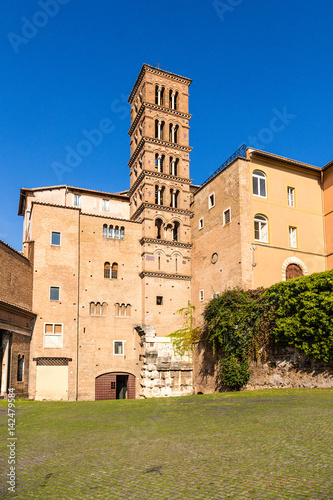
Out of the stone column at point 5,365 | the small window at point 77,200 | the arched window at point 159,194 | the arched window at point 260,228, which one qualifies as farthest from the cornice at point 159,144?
the stone column at point 5,365

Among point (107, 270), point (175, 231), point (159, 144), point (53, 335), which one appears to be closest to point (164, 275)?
point (107, 270)

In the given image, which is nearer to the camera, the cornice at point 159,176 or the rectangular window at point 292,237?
the rectangular window at point 292,237

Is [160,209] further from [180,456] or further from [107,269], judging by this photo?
[180,456]

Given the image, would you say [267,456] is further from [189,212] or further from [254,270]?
[189,212]

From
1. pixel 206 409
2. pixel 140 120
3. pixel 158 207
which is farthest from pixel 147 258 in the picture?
pixel 206 409

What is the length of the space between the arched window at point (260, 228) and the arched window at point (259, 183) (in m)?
1.60

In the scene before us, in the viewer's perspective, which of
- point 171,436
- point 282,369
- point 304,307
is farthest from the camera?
point 282,369

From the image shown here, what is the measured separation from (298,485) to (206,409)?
9789 millimetres

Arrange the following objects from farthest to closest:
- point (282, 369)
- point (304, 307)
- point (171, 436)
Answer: point (282, 369), point (304, 307), point (171, 436)

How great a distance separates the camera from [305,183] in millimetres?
33375

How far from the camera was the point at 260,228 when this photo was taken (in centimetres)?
3112

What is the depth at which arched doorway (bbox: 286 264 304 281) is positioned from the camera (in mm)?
30953

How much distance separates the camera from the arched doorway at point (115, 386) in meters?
32.4

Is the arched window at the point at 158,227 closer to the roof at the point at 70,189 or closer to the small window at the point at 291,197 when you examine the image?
the roof at the point at 70,189
